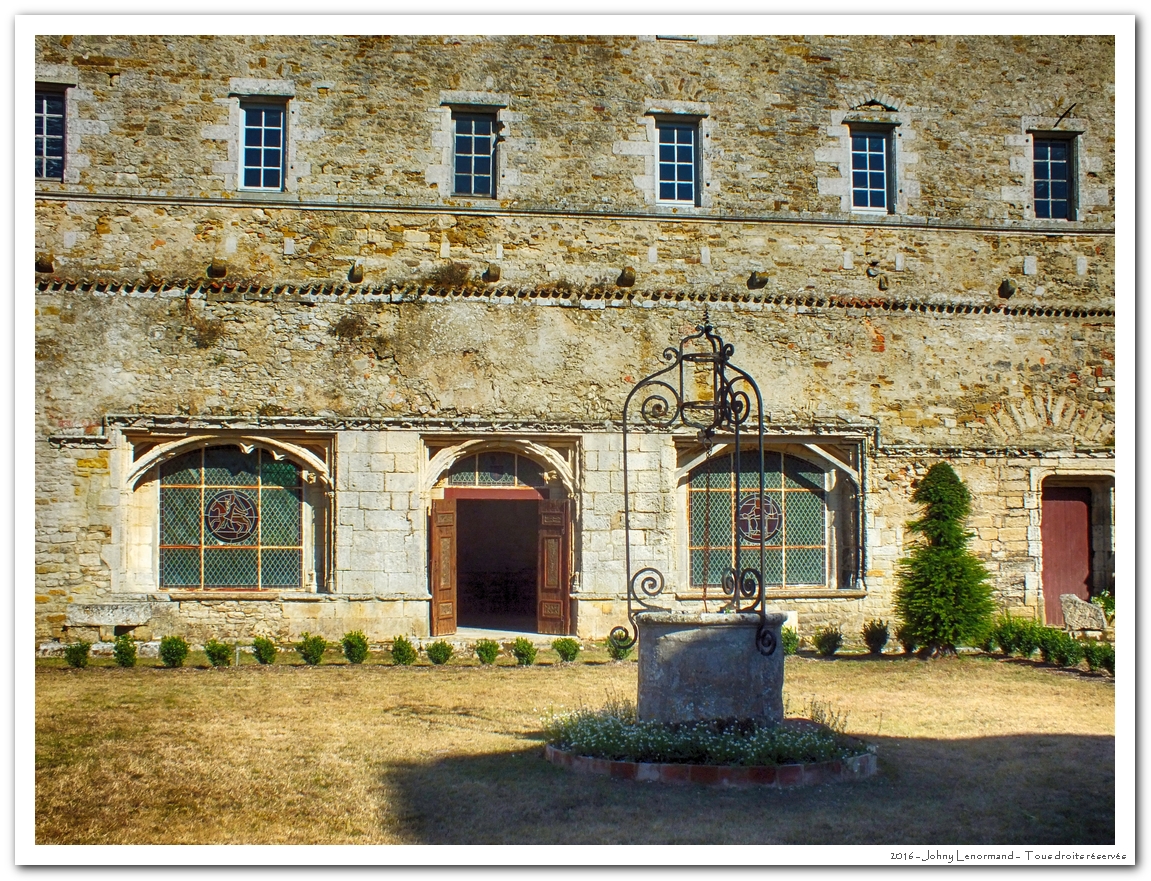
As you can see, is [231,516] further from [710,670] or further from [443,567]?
[710,670]

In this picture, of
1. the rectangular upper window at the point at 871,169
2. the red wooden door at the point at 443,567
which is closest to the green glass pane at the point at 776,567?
the red wooden door at the point at 443,567

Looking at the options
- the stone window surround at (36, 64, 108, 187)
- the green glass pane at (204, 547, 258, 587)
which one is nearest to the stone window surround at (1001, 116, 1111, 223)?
the green glass pane at (204, 547, 258, 587)

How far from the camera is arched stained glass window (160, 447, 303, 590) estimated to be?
13.2 metres

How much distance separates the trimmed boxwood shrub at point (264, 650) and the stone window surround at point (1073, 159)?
385 inches

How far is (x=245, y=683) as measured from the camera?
36.4ft

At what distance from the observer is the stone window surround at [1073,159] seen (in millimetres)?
14141

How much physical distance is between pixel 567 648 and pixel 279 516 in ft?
11.8

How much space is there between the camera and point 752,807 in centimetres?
664

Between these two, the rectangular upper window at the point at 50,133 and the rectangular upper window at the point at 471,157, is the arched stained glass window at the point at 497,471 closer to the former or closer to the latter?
the rectangular upper window at the point at 471,157

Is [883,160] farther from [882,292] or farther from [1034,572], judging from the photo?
[1034,572]

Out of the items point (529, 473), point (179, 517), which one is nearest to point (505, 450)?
point (529, 473)

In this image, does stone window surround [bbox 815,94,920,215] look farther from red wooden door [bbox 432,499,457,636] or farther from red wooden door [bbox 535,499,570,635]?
red wooden door [bbox 432,499,457,636]

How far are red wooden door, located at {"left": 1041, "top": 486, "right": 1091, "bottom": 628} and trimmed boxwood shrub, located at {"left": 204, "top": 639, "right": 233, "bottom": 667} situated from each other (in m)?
9.29

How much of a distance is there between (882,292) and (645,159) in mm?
3186
